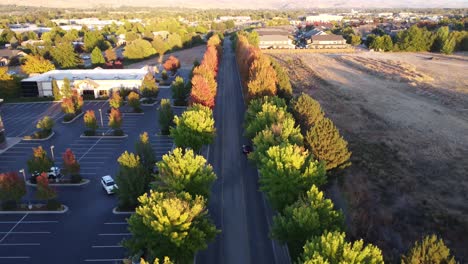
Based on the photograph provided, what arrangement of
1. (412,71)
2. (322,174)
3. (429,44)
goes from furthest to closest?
(429,44) < (412,71) < (322,174)

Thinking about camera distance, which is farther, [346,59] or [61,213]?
[346,59]

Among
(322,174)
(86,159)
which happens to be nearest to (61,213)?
(86,159)

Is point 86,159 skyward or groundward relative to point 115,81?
groundward

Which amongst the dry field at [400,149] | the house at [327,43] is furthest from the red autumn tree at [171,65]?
the house at [327,43]

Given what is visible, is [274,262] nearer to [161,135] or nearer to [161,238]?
[161,238]

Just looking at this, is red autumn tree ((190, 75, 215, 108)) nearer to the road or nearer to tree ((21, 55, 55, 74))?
the road

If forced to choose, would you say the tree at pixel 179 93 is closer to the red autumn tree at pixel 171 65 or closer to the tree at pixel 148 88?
the tree at pixel 148 88
